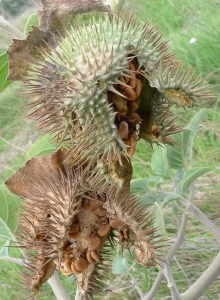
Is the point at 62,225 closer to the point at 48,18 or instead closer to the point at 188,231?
the point at 48,18

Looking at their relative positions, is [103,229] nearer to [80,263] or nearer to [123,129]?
[80,263]

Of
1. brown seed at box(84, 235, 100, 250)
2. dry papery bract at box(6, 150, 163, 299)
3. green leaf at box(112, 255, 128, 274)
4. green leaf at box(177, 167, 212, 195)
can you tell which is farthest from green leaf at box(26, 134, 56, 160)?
green leaf at box(112, 255, 128, 274)

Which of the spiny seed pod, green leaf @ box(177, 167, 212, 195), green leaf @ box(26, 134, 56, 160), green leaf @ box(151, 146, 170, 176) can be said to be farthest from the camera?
green leaf @ box(151, 146, 170, 176)

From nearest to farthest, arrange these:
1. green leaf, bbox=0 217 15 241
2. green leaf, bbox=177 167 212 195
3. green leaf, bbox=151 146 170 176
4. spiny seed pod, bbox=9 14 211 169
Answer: spiny seed pod, bbox=9 14 211 169 → green leaf, bbox=177 167 212 195 → green leaf, bbox=0 217 15 241 → green leaf, bbox=151 146 170 176

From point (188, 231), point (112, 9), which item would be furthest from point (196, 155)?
point (112, 9)

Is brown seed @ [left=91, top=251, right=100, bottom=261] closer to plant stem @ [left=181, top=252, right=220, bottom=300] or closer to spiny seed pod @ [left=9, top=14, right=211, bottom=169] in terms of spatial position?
spiny seed pod @ [left=9, top=14, right=211, bottom=169]

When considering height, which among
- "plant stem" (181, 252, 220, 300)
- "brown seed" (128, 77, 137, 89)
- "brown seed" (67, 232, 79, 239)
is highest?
"brown seed" (128, 77, 137, 89)

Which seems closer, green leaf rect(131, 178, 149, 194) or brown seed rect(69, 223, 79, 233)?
brown seed rect(69, 223, 79, 233)
